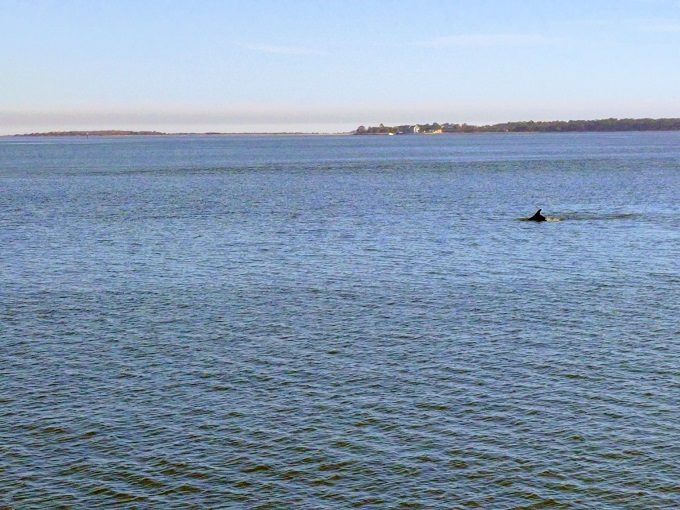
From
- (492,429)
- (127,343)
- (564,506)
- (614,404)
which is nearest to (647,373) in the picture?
(614,404)

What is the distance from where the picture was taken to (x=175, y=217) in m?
88.3

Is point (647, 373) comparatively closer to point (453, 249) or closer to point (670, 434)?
point (670, 434)

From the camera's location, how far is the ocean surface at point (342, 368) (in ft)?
86.5

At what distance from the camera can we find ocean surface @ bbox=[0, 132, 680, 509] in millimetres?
26359

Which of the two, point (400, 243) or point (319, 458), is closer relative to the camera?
point (319, 458)

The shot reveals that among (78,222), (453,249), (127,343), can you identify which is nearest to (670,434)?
(127,343)

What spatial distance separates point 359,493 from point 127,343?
56.7 feet

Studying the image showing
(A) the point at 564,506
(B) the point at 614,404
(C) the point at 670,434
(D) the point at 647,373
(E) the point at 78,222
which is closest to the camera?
(A) the point at 564,506

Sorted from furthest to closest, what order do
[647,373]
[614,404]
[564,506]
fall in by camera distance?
[647,373] → [614,404] → [564,506]

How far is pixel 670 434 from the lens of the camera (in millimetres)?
29156

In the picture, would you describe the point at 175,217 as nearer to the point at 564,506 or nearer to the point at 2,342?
the point at 2,342

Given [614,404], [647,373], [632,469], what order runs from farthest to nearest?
[647,373]
[614,404]
[632,469]

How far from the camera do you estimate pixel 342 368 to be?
118 feet

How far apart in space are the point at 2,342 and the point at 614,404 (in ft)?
78.7
